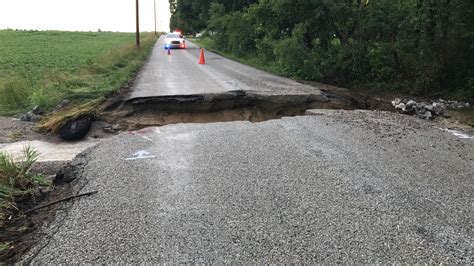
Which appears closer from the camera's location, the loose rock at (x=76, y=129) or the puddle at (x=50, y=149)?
the puddle at (x=50, y=149)

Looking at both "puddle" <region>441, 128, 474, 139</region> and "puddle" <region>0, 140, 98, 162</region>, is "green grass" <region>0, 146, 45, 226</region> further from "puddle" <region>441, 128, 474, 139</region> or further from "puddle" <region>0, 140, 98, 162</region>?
"puddle" <region>441, 128, 474, 139</region>

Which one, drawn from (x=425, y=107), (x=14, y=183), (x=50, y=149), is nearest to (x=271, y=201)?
(x=14, y=183)

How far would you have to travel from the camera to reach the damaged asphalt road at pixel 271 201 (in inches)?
132

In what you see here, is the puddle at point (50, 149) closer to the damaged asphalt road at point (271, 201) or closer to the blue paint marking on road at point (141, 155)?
the damaged asphalt road at point (271, 201)

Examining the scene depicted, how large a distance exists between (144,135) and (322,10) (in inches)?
383

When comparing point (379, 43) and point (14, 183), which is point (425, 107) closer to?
point (379, 43)

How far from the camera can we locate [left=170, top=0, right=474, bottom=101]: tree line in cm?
1084

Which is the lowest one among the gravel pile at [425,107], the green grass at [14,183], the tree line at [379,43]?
the green grass at [14,183]

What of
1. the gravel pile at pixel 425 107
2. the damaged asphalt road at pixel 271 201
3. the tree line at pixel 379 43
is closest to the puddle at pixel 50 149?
the damaged asphalt road at pixel 271 201

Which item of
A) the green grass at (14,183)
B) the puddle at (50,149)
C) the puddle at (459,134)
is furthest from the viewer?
the puddle at (459,134)

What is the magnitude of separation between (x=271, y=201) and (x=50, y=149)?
4678mm

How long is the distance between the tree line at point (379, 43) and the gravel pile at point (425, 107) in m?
0.73

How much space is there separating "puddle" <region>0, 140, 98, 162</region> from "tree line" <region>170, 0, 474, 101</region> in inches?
360

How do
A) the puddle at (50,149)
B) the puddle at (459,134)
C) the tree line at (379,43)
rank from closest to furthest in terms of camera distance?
the puddle at (50,149), the puddle at (459,134), the tree line at (379,43)
